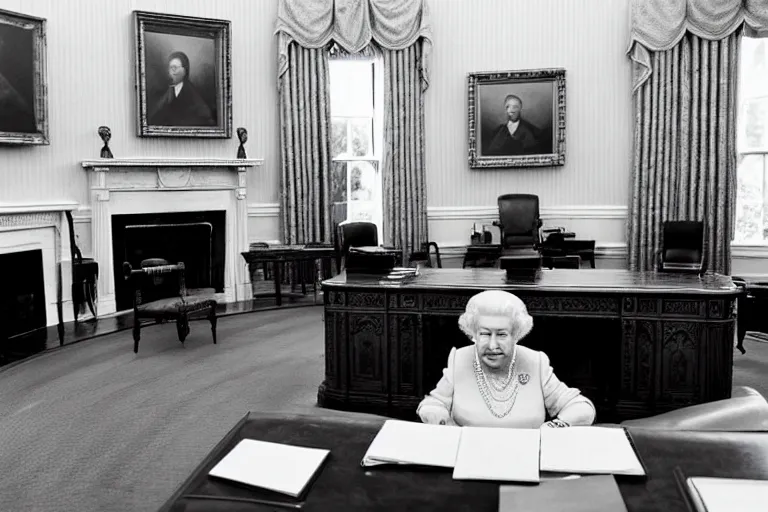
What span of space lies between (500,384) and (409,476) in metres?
1.10

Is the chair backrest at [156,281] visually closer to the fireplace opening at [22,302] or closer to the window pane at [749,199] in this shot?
the fireplace opening at [22,302]

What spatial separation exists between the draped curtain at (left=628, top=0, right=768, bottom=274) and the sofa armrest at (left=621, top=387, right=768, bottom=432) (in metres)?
7.91

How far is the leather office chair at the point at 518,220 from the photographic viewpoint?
33.5 ft

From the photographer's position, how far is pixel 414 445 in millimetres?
2236

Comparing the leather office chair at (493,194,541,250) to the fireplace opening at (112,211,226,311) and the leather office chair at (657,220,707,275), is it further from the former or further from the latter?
the fireplace opening at (112,211,226,311)

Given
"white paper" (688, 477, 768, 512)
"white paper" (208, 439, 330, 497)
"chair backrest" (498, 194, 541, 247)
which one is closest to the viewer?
"white paper" (688, 477, 768, 512)

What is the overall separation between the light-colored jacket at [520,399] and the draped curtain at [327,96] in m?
7.57

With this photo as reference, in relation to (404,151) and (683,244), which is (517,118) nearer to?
(404,151)

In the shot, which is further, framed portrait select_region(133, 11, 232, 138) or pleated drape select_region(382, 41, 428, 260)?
pleated drape select_region(382, 41, 428, 260)

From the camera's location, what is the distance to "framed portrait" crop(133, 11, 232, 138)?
9.48 m

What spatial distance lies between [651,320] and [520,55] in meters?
6.56

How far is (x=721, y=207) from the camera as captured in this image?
1012 cm

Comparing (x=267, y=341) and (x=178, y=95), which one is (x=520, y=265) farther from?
(x=178, y=95)

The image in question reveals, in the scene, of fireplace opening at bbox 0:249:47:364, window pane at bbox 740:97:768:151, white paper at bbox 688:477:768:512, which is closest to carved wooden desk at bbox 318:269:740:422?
white paper at bbox 688:477:768:512
